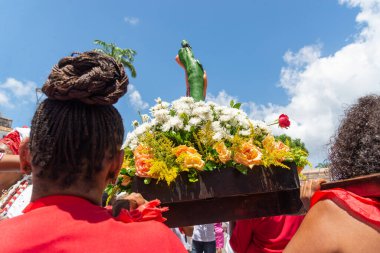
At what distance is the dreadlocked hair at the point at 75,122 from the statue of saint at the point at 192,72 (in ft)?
8.52

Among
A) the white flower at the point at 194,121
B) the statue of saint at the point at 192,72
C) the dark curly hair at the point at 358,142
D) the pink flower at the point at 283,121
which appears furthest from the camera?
the statue of saint at the point at 192,72

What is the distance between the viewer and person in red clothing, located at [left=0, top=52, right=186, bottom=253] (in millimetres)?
1048

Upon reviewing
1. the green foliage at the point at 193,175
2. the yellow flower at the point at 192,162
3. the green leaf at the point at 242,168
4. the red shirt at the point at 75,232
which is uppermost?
the yellow flower at the point at 192,162

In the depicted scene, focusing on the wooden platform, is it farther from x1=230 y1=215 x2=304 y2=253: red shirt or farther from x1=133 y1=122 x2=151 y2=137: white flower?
x1=230 y1=215 x2=304 y2=253: red shirt

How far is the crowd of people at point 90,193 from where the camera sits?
1.05 meters

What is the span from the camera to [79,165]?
3.91ft

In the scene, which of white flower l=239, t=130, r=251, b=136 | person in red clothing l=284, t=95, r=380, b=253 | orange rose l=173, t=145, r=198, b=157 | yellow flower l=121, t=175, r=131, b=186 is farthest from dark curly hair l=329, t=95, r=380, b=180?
yellow flower l=121, t=175, r=131, b=186

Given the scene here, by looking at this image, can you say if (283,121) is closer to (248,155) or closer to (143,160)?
(248,155)

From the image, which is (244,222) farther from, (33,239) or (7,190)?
(33,239)

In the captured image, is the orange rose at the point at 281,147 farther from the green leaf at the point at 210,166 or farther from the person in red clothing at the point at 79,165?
the person in red clothing at the point at 79,165

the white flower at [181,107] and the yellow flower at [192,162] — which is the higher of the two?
the white flower at [181,107]

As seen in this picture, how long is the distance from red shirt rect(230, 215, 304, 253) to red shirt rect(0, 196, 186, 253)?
2176 millimetres

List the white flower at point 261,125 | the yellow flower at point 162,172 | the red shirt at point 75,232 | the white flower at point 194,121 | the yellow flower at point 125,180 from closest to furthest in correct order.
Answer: the red shirt at point 75,232 → the yellow flower at point 162,172 → the yellow flower at point 125,180 → the white flower at point 194,121 → the white flower at point 261,125

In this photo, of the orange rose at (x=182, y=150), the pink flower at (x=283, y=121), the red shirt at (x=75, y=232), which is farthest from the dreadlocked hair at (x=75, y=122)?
the pink flower at (x=283, y=121)
